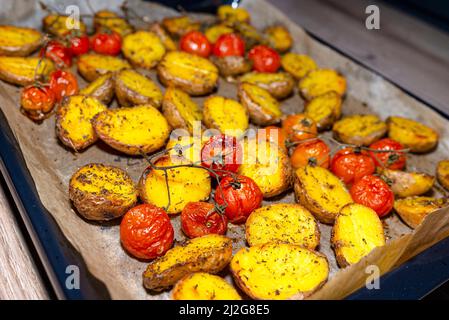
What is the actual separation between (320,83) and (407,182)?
969 millimetres

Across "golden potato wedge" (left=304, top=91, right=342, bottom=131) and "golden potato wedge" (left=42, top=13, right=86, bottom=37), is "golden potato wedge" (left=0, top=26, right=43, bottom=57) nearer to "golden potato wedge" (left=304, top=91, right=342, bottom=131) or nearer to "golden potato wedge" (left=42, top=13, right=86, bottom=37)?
"golden potato wedge" (left=42, top=13, right=86, bottom=37)

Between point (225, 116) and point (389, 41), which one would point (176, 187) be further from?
point (389, 41)

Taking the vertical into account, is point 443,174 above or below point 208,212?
below

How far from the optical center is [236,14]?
4.06m

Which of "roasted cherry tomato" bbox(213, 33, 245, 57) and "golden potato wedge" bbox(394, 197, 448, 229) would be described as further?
"roasted cherry tomato" bbox(213, 33, 245, 57)

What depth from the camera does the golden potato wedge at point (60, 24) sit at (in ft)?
11.6

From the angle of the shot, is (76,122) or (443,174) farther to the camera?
(443,174)

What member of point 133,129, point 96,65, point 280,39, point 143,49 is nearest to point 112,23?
point 143,49

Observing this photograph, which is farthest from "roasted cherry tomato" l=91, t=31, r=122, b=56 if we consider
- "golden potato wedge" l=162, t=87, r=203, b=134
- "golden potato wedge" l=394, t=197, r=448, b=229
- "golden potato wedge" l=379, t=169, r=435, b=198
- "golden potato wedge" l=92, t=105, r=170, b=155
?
"golden potato wedge" l=394, t=197, r=448, b=229

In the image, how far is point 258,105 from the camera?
306cm

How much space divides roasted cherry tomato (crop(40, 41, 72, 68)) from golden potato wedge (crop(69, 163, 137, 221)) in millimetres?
1109

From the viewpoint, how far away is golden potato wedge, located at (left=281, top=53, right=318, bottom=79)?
3.60m

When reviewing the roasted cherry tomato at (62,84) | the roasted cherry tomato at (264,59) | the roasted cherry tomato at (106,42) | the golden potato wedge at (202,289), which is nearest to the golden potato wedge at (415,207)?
the golden potato wedge at (202,289)

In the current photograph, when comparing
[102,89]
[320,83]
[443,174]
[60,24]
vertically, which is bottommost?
[443,174]
